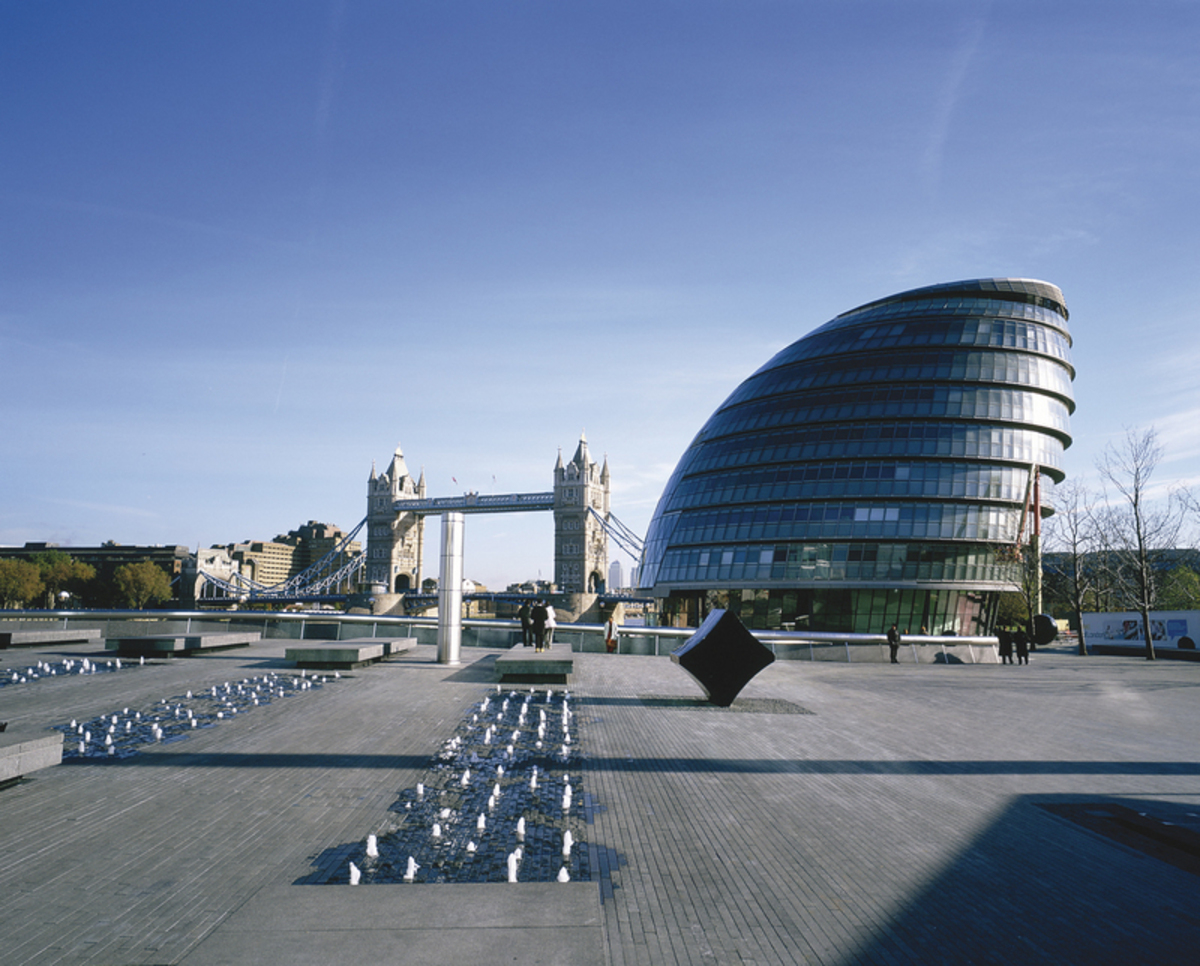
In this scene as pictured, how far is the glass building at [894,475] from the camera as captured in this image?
5841cm

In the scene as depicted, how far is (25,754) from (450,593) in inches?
659

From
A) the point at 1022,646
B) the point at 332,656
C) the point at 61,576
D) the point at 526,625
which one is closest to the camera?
the point at 332,656

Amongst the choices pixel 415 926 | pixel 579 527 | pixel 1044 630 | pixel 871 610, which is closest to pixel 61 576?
pixel 579 527

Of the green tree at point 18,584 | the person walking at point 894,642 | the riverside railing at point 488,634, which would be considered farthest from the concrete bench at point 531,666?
the green tree at point 18,584

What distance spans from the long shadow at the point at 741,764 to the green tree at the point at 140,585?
5977 inches

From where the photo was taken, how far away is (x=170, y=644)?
24984 mm

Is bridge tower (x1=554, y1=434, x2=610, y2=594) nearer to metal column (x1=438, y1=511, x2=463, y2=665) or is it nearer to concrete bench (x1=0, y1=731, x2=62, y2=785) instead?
metal column (x1=438, y1=511, x2=463, y2=665)

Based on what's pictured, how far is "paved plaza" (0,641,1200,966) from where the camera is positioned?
5.30m

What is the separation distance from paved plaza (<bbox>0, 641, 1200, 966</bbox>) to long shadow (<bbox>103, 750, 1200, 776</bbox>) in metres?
0.07

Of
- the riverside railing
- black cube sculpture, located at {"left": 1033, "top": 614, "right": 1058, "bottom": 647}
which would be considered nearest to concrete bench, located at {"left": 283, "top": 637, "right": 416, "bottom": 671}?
the riverside railing

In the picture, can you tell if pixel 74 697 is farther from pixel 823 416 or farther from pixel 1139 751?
pixel 823 416

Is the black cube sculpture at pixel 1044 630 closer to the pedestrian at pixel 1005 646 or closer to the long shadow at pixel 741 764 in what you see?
the pedestrian at pixel 1005 646

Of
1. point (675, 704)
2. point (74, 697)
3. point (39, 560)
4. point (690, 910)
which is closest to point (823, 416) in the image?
point (675, 704)

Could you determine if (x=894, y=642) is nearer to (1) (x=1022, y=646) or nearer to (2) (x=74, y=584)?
(1) (x=1022, y=646)
